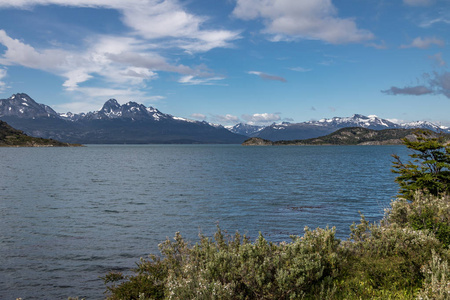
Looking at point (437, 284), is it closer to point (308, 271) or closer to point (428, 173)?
point (308, 271)

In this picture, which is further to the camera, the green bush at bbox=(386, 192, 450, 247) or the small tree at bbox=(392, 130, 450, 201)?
the small tree at bbox=(392, 130, 450, 201)

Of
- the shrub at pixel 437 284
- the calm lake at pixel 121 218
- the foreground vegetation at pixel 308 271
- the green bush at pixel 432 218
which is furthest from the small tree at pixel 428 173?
the shrub at pixel 437 284

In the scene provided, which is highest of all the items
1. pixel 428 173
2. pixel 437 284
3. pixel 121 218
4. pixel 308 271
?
pixel 428 173

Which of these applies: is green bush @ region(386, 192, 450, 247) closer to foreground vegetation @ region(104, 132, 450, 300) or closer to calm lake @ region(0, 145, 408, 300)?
foreground vegetation @ region(104, 132, 450, 300)

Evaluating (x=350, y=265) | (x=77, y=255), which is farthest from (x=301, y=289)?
(x=77, y=255)

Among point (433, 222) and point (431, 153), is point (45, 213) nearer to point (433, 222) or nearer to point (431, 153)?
point (433, 222)

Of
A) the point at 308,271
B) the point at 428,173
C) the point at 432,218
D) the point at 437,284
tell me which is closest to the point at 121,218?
the point at 308,271

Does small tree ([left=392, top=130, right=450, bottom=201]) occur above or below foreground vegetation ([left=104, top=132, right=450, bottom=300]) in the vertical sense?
A: above

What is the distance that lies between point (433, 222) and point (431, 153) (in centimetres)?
1642

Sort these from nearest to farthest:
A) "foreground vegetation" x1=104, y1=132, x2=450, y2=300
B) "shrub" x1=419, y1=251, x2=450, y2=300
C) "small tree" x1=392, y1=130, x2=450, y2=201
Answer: "shrub" x1=419, y1=251, x2=450, y2=300 < "foreground vegetation" x1=104, y1=132, x2=450, y2=300 < "small tree" x1=392, y1=130, x2=450, y2=201

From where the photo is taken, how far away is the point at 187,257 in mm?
14102

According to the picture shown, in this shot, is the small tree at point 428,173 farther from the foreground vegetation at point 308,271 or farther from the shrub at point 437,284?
the shrub at point 437,284

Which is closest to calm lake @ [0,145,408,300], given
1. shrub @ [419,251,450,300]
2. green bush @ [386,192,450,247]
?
green bush @ [386,192,450,247]

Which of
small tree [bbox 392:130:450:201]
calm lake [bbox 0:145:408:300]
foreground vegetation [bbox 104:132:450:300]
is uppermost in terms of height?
small tree [bbox 392:130:450:201]
